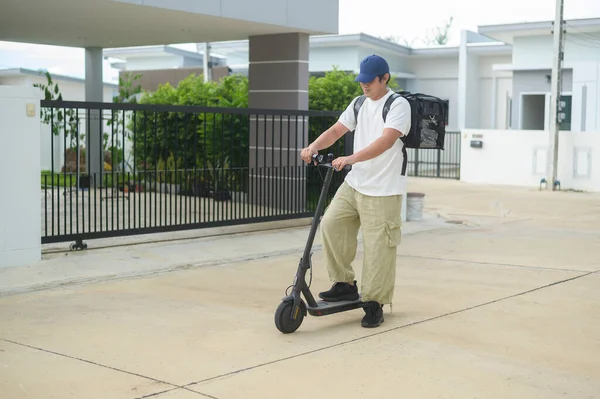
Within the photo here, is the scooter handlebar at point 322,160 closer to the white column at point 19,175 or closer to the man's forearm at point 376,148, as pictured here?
the man's forearm at point 376,148

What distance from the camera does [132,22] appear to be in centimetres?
1487

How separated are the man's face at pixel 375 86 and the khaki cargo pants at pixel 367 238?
29.5 inches

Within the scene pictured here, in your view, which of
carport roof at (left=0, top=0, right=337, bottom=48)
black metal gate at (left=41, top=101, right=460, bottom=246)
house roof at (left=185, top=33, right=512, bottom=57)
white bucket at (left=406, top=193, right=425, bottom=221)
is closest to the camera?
black metal gate at (left=41, top=101, right=460, bottom=246)

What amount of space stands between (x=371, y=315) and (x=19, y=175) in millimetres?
4291

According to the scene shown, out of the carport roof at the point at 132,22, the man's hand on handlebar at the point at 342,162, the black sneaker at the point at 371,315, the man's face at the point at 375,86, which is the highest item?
the carport roof at the point at 132,22

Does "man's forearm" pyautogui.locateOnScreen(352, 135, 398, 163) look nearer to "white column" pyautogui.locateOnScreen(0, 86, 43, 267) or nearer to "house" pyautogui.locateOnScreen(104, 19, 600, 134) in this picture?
"white column" pyautogui.locateOnScreen(0, 86, 43, 267)

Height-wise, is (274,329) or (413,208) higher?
(413,208)

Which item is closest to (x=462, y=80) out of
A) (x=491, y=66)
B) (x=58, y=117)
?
(x=491, y=66)

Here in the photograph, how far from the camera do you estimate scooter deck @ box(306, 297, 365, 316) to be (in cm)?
647

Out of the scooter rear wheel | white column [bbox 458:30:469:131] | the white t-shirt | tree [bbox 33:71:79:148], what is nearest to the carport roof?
tree [bbox 33:71:79:148]

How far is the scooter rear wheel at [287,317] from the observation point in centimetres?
630

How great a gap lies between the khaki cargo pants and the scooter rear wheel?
1.66ft

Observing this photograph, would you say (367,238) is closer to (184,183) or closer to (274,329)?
(274,329)

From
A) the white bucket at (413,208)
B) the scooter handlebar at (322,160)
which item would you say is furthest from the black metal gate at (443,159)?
the scooter handlebar at (322,160)
